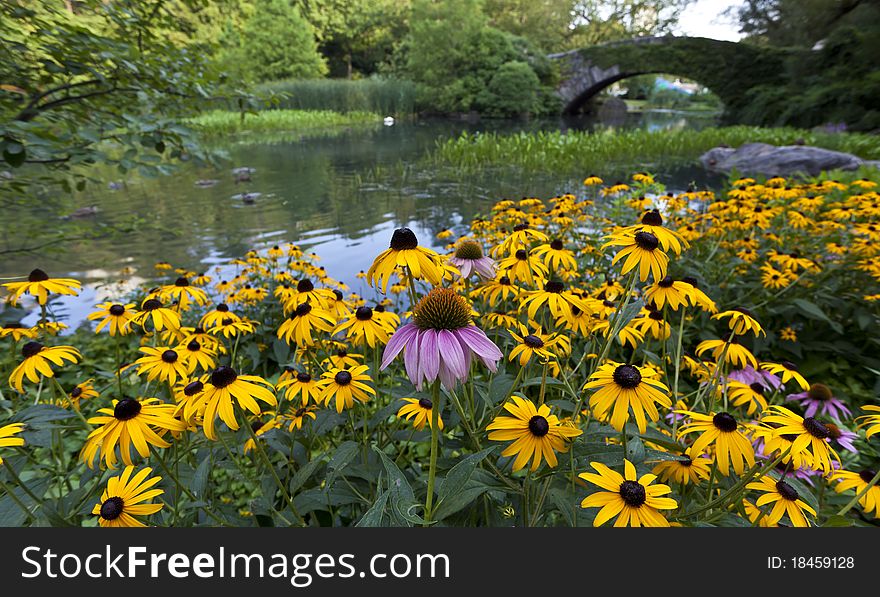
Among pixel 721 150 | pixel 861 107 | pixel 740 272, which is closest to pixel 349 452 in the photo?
pixel 740 272

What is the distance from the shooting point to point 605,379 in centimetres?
124

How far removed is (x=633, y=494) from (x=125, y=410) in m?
1.29

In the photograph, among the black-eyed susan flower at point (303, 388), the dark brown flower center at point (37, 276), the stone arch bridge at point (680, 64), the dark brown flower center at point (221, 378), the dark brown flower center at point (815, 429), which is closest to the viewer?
the dark brown flower center at point (815, 429)

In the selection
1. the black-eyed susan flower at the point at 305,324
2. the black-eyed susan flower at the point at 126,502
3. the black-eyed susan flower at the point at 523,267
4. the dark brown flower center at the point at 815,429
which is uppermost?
the black-eyed susan flower at the point at 523,267

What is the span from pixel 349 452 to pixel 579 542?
2.14 ft

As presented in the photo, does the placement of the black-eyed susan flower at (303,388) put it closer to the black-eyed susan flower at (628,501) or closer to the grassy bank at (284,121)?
the black-eyed susan flower at (628,501)

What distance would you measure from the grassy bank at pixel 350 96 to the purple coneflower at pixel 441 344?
Result: 2860 cm

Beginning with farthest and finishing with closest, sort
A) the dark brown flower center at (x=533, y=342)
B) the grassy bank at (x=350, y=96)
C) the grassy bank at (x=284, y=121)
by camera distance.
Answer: the grassy bank at (x=350, y=96)
the grassy bank at (x=284, y=121)
the dark brown flower center at (x=533, y=342)

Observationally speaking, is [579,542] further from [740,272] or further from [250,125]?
[250,125]

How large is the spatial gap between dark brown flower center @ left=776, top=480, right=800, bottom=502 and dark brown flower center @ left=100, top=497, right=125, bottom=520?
1.63 meters

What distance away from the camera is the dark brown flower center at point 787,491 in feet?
3.74

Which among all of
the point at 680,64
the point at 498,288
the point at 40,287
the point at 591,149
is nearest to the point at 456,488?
the point at 498,288

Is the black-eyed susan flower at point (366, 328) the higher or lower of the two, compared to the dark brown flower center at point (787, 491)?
higher

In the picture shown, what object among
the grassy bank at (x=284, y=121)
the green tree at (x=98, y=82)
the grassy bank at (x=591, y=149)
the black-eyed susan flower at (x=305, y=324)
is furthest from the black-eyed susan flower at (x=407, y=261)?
the grassy bank at (x=284, y=121)
